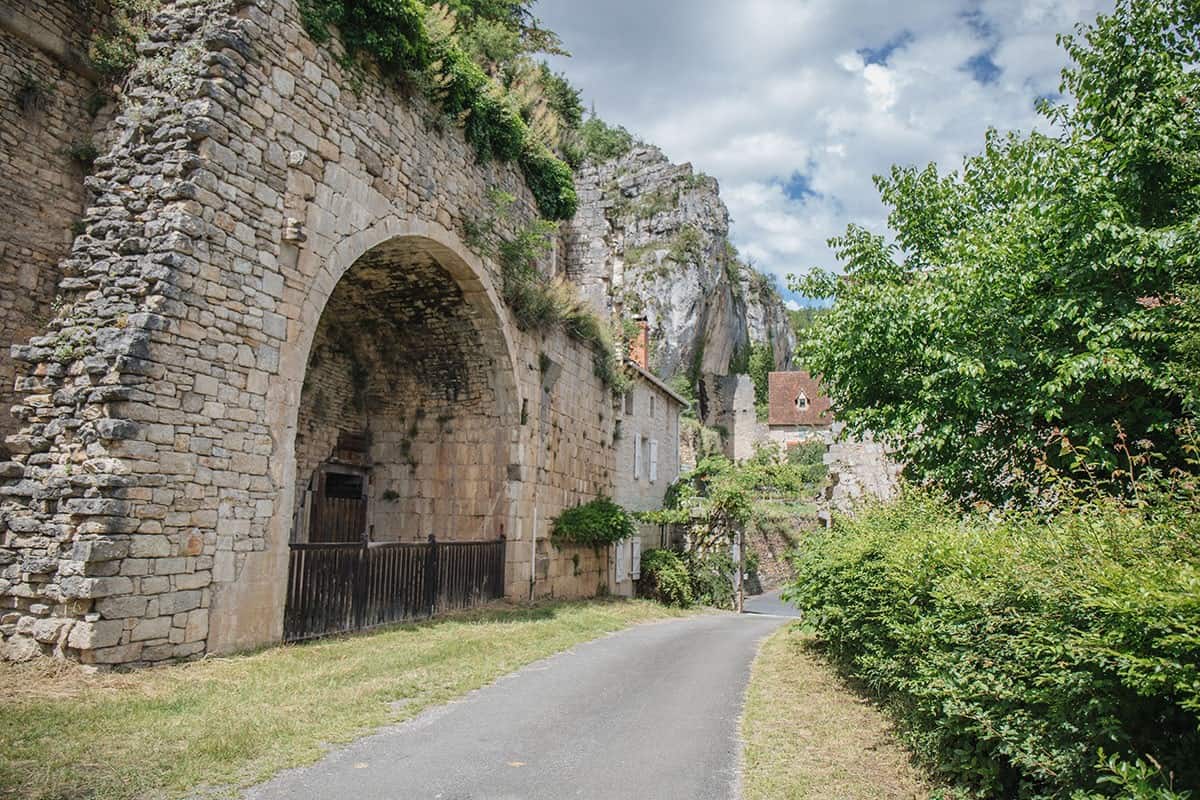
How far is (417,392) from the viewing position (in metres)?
14.0

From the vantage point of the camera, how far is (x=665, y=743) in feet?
18.1

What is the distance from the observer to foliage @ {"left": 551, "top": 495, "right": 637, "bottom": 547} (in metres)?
14.9

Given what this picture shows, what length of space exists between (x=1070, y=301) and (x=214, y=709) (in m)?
8.09

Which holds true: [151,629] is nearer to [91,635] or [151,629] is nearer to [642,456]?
[91,635]

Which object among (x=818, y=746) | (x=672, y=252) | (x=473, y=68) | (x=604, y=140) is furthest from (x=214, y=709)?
(x=604, y=140)

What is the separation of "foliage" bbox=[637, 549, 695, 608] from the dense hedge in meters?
14.0

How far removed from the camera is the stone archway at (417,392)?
12.4m

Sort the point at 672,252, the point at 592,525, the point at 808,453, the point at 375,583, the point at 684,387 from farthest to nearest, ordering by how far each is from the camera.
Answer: the point at 808,453
the point at 684,387
the point at 672,252
the point at 592,525
the point at 375,583

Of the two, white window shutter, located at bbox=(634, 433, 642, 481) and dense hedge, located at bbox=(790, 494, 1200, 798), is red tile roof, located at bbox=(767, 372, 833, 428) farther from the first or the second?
dense hedge, located at bbox=(790, 494, 1200, 798)

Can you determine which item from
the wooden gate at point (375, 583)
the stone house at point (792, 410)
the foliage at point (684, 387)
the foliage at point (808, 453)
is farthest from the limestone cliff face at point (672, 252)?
the wooden gate at point (375, 583)

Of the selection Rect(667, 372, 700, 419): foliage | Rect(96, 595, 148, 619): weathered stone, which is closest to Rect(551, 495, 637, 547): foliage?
Rect(96, 595, 148, 619): weathered stone

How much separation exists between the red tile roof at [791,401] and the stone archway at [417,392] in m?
36.0

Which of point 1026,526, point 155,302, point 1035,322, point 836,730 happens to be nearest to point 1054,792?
point 1026,526

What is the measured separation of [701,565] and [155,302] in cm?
1604
